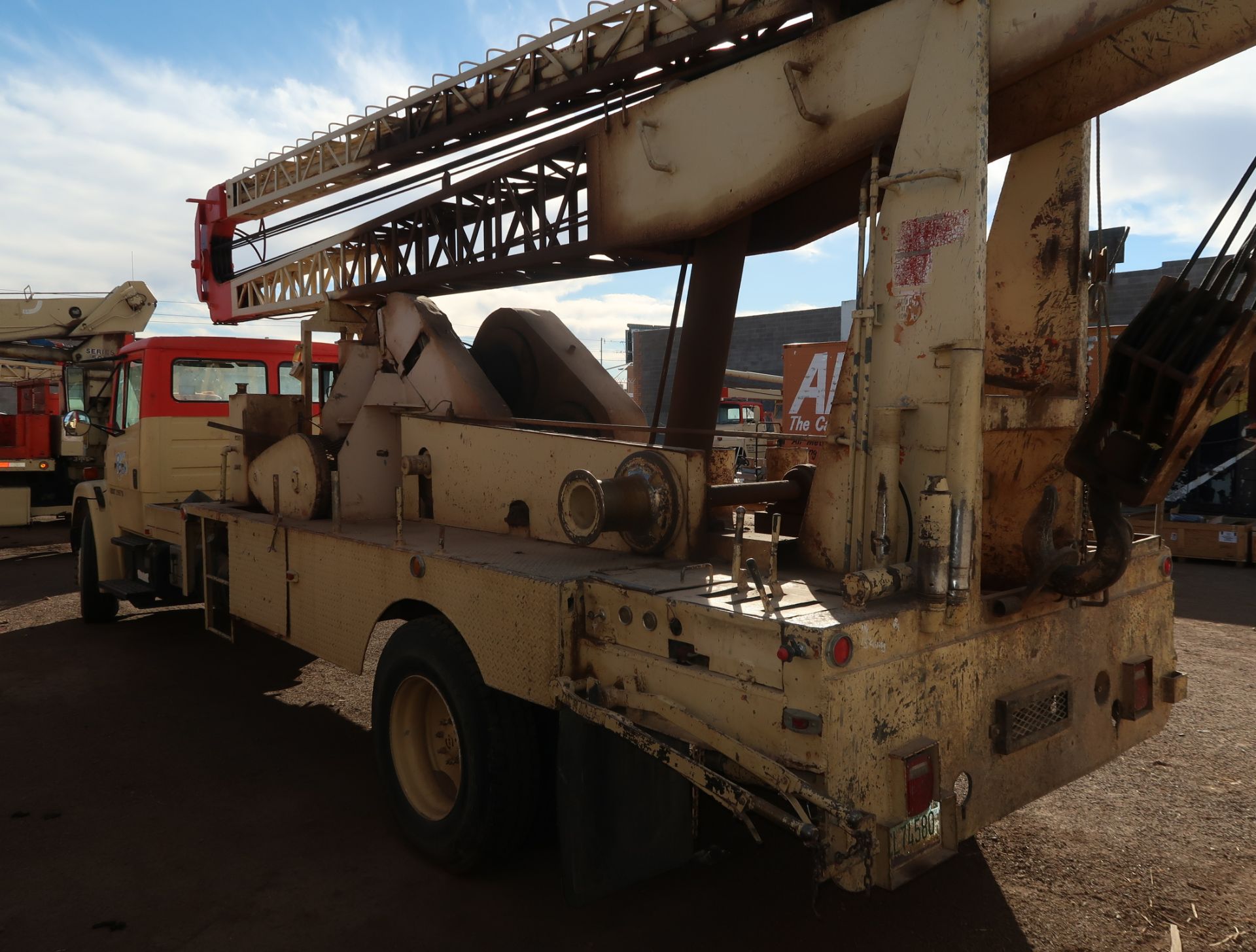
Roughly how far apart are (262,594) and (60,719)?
1755 millimetres

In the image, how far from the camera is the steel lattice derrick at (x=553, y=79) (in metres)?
4.19

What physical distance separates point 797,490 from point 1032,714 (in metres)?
1.37

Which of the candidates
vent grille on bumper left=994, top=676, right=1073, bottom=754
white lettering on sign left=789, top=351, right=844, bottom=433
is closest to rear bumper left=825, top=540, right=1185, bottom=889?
vent grille on bumper left=994, top=676, right=1073, bottom=754

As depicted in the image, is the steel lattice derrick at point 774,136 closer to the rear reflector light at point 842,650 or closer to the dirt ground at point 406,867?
the rear reflector light at point 842,650

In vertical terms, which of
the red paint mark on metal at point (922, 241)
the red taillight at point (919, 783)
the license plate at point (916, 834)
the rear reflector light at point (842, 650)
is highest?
the red paint mark on metal at point (922, 241)

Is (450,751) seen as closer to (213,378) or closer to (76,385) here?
(213,378)

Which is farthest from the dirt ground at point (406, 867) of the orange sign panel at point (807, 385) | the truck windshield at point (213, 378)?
the orange sign panel at point (807, 385)

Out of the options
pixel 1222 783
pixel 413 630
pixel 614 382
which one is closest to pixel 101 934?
pixel 413 630

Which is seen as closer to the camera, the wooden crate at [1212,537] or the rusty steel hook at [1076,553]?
A: the rusty steel hook at [1076,553]

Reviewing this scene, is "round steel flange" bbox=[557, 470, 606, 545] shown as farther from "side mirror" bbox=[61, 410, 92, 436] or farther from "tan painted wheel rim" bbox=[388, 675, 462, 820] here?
"side mirror" bbox=[61, 410, 92, 436]

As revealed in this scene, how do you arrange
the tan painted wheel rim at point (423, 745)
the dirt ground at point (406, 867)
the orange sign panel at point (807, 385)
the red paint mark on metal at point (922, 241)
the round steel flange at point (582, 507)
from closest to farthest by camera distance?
the red paint mark on metal at point (922, 241), the dirt ground at point (406, 867), the round steel flange at point (582, 507), the tan painted wheel rim at point (423, 745), the orange sign panel at point (807, 385)

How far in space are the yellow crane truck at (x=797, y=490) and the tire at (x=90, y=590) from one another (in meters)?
3.65

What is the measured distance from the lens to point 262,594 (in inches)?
211

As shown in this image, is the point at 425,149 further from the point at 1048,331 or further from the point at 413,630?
the point at 1048,331
